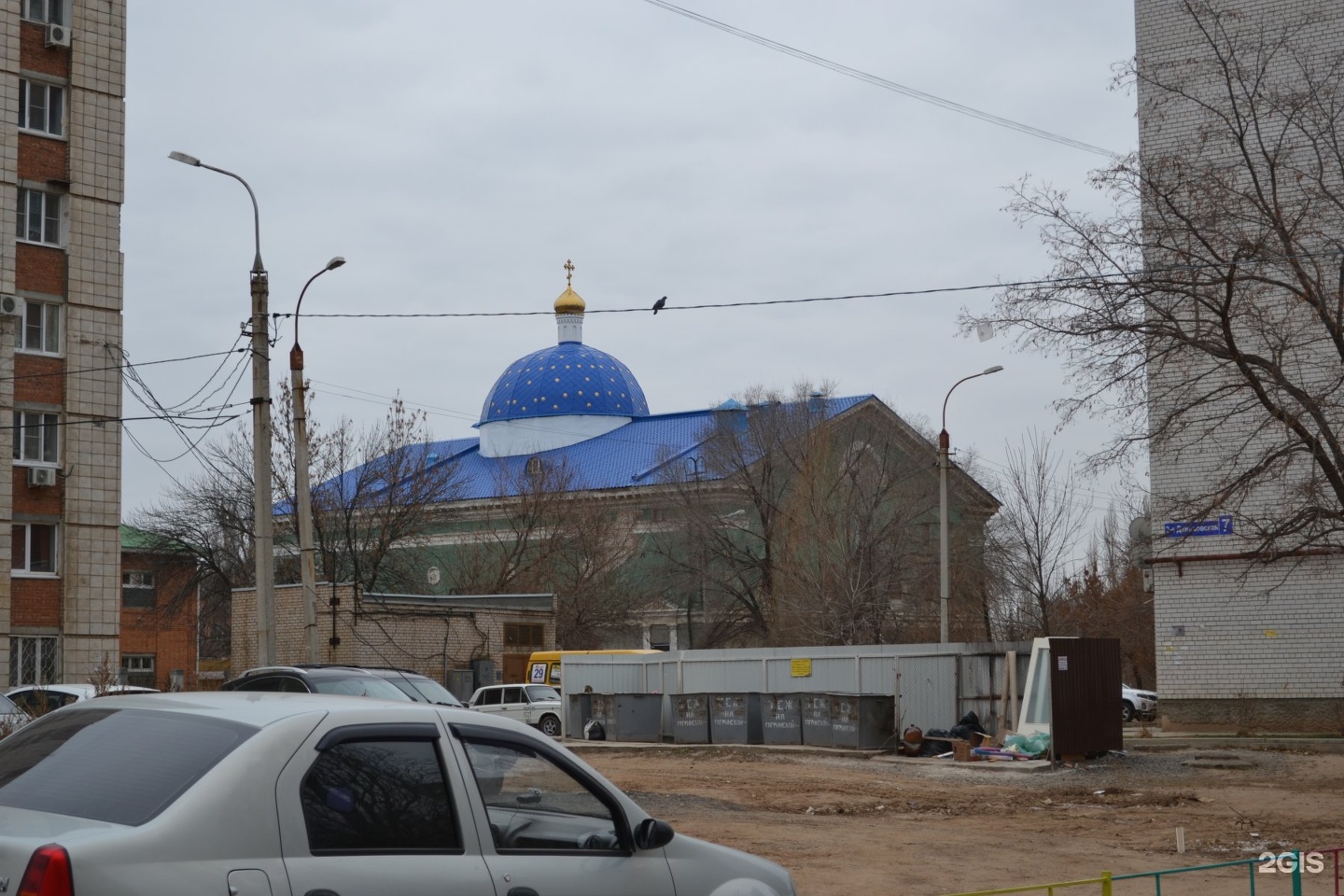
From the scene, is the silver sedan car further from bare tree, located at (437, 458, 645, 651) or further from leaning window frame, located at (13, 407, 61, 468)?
bare tree, located at (437, 458, 645, 651)

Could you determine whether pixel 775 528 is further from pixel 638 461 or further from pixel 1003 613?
pixel 638 461

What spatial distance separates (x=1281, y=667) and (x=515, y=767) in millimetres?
28123

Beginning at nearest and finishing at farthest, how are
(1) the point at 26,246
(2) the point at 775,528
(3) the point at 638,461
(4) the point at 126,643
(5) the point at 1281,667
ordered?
(5) the point at 1281,667 → (1) the point at 26,246 → (2) the point at 775,528 → (4) the point at 126,643 → (3) the point at 638,461

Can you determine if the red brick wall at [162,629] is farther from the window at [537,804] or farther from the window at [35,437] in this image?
the window at [537,804]

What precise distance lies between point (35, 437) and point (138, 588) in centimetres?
2559

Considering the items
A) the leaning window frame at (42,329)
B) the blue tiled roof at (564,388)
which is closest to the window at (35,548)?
the leaning window frame at (42,329)

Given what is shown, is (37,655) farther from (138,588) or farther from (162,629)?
(162,629)

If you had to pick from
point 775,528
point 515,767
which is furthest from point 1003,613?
point 515,767

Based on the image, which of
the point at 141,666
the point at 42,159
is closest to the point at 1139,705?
the point at 42,159

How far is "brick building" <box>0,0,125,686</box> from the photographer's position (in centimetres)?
3509

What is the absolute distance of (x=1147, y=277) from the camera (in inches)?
823

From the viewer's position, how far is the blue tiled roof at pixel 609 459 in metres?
61.3

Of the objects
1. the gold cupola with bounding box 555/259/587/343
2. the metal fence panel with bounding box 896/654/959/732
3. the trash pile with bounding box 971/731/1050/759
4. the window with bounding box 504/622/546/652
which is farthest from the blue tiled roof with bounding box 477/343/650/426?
the trash pile with bounding box 971/731/1050/759

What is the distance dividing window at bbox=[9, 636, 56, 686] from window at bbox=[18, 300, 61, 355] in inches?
270
